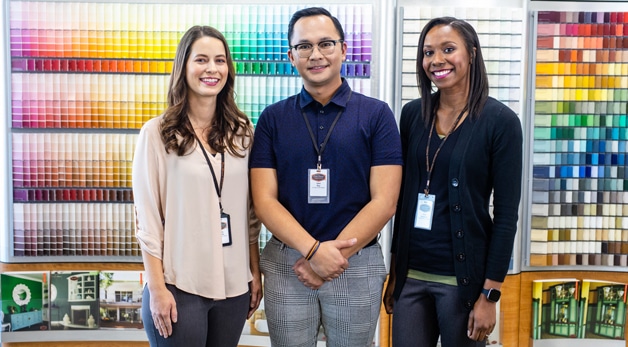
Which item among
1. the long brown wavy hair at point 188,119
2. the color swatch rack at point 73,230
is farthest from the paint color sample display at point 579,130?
the color swatch rack at point 73,230

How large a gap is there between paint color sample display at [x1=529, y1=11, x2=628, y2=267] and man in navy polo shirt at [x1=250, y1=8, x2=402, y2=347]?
2.06 metres

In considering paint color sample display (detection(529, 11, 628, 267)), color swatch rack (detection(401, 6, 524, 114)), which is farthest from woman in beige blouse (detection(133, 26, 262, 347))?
paint color sample display (detection(529, 11, 628, 267))

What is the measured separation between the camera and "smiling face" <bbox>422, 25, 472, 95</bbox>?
228 cm

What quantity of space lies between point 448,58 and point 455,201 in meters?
0.55

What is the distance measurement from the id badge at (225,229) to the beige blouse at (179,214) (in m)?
0.03

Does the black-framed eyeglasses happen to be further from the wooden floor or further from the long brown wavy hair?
the wooden floor

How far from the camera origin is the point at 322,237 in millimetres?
2297

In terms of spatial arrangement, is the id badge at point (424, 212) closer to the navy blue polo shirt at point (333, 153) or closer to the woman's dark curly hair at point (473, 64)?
the navy blue polo shirt at point (333, 153)

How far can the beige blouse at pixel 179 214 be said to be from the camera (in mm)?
2201

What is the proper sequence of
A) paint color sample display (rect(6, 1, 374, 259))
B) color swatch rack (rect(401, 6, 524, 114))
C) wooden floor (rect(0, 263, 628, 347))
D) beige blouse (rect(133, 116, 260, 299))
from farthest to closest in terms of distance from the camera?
wooden floor (rect(0, 263, 628, 347))
paint color sample display (rect(6, 1, 374, 259))
color swatch rack (rect(401, 6, 524, 114))
beige blouse (rect(133, 116, 260, 299))

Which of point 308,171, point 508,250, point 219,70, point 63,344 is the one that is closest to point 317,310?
point 308,171

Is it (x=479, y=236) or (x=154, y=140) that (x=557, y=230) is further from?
(x=154, y=140)

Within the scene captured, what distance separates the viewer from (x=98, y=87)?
3984 mm

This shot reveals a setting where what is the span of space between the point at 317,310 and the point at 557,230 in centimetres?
239
